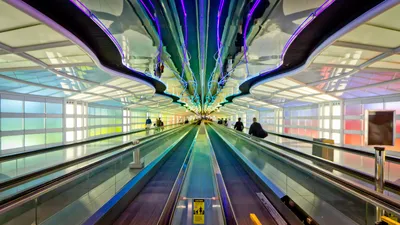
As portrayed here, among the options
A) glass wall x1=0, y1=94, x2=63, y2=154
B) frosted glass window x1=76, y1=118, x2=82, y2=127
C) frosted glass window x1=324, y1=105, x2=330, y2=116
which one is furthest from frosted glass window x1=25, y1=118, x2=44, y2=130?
frosted glass window x1=324, y1=105, x2=330, y2=116

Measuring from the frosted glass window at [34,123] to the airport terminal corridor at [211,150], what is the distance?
0.19 feet

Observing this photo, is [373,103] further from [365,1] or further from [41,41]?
[41,41]

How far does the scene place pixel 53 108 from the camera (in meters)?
12.9

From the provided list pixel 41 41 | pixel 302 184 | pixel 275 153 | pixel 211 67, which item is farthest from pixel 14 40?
pixel 211 67

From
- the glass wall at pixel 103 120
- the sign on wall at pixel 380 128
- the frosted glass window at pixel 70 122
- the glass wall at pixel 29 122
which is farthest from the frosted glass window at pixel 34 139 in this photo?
the sign on wall at pixel 380 128

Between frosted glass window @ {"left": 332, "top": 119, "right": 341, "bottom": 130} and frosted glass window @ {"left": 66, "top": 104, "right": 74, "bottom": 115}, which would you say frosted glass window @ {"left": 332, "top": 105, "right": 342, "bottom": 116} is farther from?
frosted glass window @ {"left": 66, "top": 104, "right": 74, "bottom": 115}

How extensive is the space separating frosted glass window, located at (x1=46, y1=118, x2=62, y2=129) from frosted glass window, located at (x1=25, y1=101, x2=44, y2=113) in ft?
2.68

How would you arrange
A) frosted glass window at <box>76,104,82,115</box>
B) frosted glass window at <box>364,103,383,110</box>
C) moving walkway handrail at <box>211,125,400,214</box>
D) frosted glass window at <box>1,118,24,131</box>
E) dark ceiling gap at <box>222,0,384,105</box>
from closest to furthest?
moving walkway handrail at <box>211,125,400,214</box>, dark ceiling gap at <box>222,0,384,105</box>, frosted glass window at <box>1,118,24,131</box>, frosted glass window at <box>364,103,383,110</box>, frosted glass window at <box>76,104,82,115</box>

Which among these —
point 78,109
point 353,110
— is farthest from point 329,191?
point 78,109

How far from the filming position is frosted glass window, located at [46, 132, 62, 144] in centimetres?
1245

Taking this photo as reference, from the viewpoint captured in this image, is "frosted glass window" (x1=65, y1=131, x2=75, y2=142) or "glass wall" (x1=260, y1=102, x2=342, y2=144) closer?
"glass wall" (x1=260, y1=102, x2=342, y2=144)

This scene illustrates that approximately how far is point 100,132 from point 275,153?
17.3 metres

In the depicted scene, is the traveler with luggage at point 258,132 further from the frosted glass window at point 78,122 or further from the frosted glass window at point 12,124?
the frosted glass window at point 78,122

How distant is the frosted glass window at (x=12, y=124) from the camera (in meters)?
9.75
